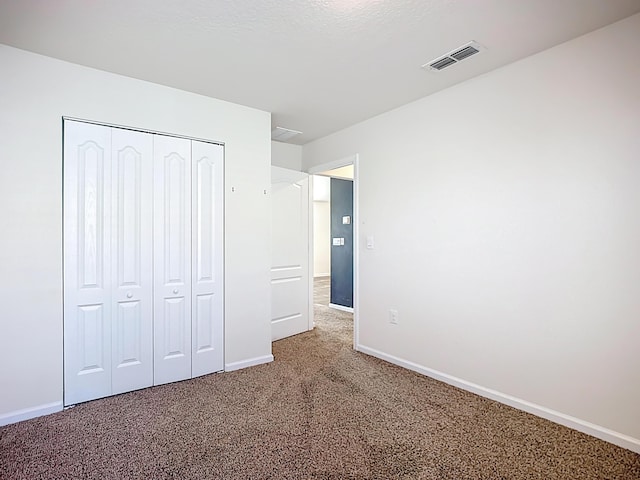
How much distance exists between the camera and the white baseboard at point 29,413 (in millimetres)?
2365

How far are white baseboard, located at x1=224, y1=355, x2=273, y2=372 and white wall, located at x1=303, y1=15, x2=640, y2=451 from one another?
121cm

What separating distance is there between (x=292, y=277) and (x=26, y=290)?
2.66m

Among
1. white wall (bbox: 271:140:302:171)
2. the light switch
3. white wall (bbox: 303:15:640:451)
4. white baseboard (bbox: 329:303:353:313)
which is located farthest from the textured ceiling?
white baseboard (bbox: 329:303:353:313)

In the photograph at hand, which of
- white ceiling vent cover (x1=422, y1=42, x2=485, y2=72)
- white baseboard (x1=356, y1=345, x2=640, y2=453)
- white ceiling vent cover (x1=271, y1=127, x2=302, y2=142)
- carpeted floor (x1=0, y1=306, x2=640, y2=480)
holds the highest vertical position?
white ceiling vent cover (x1=271, y1=127, x2=302, y2=142)

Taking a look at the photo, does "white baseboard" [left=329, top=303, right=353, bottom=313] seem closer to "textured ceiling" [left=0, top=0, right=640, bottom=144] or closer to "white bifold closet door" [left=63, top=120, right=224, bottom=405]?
"white bifold closet door" [left=63, top=120, right=224, bottom=405]

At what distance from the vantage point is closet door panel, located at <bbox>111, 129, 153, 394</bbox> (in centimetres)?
280

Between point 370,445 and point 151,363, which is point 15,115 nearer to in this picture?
point 151,363

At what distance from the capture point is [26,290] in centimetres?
244

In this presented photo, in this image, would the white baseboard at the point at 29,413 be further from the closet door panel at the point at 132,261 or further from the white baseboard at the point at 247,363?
the white baseboard at the point at 247,363

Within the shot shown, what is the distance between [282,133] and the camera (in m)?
4.25

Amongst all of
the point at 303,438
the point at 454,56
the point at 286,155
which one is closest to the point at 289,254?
the point at 286,155

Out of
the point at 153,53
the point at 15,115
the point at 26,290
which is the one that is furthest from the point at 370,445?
the point at 15,115

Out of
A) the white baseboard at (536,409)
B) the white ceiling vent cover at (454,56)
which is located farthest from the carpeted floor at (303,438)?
the white ceiling vent cover at (454,56)

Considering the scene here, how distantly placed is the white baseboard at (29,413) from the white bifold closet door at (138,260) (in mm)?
88
